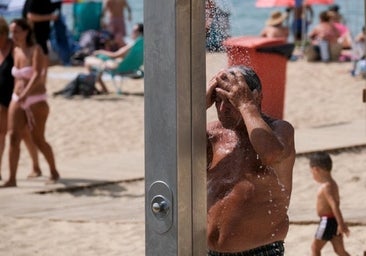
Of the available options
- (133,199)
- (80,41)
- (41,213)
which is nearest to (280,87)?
(133,199)

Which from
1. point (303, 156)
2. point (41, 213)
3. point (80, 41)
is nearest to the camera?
point (41, 213)

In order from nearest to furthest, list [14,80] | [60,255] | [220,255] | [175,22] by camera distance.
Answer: [175,22] < [220,255] < [60,255] < [14,80]

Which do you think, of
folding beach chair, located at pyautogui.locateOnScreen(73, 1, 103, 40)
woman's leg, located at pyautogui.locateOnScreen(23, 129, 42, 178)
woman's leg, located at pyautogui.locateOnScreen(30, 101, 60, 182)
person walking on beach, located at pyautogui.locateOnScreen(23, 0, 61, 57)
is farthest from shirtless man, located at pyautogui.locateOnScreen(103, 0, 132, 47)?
woman's leg, located at pyautogui.locateOnScreen(30, 101, 60, 182)

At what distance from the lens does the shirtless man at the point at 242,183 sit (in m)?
4.03

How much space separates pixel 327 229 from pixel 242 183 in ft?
8.36

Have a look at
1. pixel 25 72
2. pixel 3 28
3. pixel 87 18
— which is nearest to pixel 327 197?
pixel 25 72

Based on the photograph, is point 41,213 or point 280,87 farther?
point 280,87

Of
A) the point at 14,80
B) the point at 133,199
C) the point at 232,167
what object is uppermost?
the point at 232,167

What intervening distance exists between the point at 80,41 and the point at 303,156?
1145 cm

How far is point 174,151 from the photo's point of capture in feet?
11.4

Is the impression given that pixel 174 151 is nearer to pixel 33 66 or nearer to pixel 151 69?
pixel 151 69

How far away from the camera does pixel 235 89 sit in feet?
13.1

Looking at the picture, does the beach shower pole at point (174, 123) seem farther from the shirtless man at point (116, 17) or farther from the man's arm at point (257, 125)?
the shirtless man at point (116, 17)

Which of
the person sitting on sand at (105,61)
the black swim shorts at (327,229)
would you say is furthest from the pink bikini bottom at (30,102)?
the person sitting on sand at (105,61)
